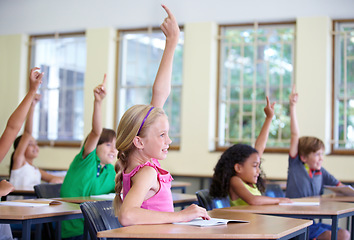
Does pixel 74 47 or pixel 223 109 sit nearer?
pixel 223 109

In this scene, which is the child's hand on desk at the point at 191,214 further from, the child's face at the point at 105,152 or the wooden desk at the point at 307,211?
the child's face at the point at 105,152

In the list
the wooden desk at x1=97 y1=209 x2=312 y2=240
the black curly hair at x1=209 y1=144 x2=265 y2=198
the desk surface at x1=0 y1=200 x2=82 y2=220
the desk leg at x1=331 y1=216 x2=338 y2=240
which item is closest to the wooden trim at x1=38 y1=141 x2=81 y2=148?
the black curly hair at x1=209 y1=144 x2=265 y2=198

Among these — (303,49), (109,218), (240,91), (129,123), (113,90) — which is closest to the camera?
(129,123)

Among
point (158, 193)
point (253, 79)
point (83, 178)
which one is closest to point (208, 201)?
point (83, 178)

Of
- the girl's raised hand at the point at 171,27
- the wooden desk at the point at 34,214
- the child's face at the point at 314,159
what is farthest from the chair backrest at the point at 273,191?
the girl's raised hand at the point at 171,27

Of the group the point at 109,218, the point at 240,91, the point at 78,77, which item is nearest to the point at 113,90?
the point at 78,77

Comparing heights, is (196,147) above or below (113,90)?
below

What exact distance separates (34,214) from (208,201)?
3.61 feet

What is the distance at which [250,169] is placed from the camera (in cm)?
317

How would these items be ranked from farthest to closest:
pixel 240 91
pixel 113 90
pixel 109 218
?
pixel 113 90 → pixel 240 91 → pixel 109 218

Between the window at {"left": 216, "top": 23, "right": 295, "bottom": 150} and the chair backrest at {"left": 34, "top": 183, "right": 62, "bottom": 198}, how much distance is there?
3028 millimetres

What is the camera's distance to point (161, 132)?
1.80m

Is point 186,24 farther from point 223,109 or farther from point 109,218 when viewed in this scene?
point 109,218

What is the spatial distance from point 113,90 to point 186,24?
1345mm
